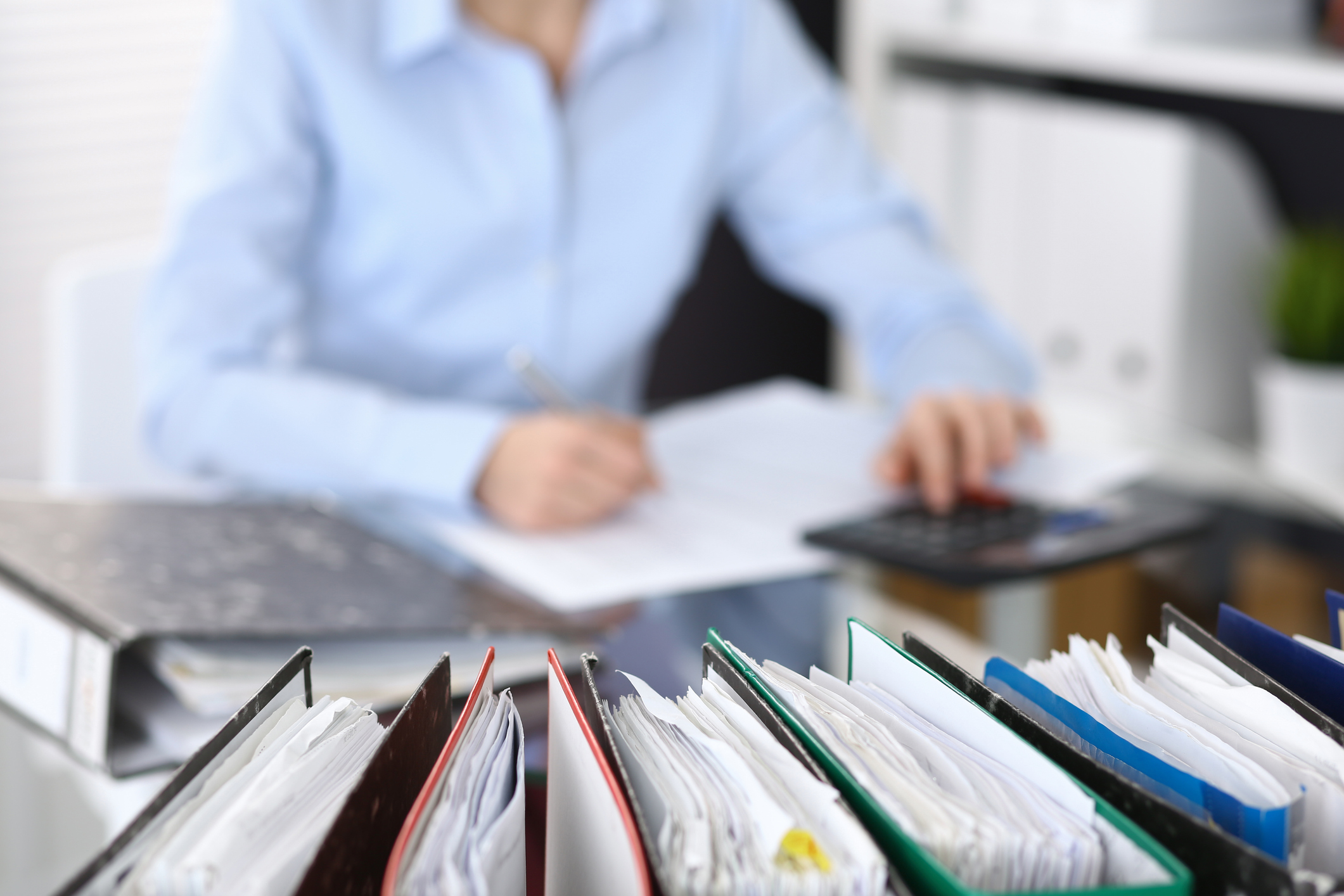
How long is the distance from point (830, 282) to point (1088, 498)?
0.46m

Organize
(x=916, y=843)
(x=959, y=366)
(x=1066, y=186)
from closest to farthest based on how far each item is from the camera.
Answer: (x=916, y=843) < (x=959, y=366) < (x=1066, y=186)

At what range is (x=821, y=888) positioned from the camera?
12.1 inches

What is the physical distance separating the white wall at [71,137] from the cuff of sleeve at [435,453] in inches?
42.8

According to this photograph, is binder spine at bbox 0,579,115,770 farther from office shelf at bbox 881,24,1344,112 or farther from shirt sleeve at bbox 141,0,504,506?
office shelf at bbox 881,24,1344,112

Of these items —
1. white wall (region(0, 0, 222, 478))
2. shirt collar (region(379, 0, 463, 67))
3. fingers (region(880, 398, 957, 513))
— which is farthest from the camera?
white wall (region(0, 0, 222, 478))

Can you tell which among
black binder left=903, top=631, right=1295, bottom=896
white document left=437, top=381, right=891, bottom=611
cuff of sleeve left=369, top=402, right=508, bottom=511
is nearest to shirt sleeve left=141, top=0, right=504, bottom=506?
cuff of sleeve left=369, top=402, right=508, bottom=511

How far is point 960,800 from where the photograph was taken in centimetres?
33

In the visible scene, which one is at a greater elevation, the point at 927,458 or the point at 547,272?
the point at 547,272

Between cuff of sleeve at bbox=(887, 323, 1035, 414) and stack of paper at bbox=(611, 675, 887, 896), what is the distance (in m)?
0.86

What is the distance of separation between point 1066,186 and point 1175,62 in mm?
224

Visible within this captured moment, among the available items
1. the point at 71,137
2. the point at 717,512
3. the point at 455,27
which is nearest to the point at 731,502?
the point at 717,512

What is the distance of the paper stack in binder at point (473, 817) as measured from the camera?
0.31 meters

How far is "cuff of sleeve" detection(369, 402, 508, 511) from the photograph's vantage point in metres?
1.01

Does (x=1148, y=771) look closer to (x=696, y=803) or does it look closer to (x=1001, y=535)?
(x=696, y=803)
